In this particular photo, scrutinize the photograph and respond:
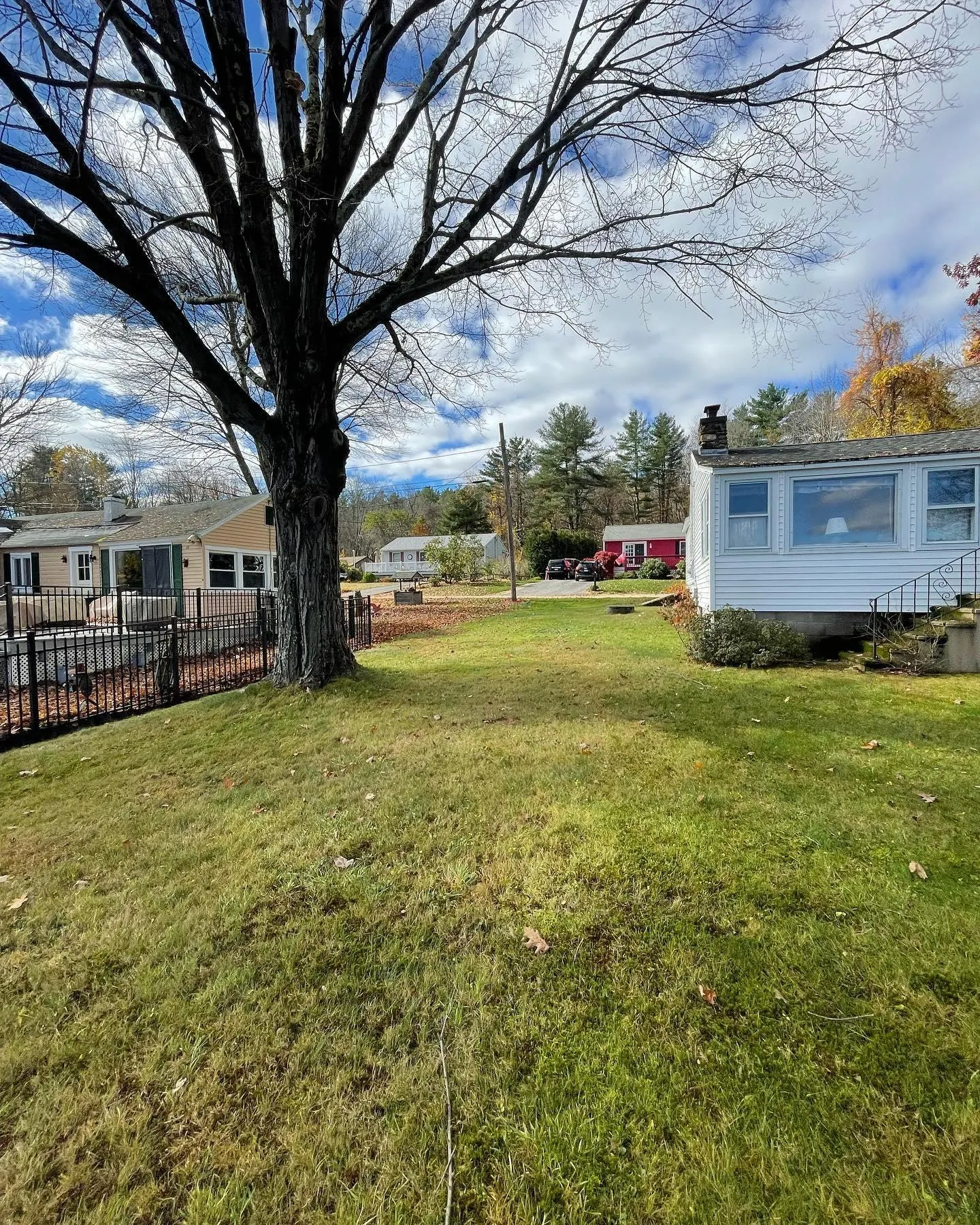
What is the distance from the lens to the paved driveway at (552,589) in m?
24.4

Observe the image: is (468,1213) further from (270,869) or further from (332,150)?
(332,150)

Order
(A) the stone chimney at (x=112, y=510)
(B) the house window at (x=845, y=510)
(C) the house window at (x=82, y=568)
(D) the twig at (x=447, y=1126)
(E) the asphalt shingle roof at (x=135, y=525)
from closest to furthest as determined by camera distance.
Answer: (D) the twig at (x=447, y=1126) < (B) the house window at (x=845, y=510) < (E) the asphalt shingle roof at (x=135, y=525) < (C) the house window at (x=82, y=568) < (A) the stone chimney at (x=112, y=510)

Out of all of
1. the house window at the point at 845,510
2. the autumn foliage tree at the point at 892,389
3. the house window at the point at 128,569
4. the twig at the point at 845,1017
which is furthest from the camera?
the house window at the point at 128,569

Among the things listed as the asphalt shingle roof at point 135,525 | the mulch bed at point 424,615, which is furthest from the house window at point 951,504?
the asphalt shingle roof at point 135,525

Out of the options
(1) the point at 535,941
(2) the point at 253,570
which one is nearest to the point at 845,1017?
(1) the point at 535,941

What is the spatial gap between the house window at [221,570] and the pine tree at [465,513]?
2990 centimetres

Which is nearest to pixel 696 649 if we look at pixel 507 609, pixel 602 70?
pixel 602 70

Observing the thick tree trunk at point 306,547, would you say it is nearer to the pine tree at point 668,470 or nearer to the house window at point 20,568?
the house window at point 20,568

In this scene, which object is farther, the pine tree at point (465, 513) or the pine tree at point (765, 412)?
the pine tree at point (465, 513)

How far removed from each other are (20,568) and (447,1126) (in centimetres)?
3124

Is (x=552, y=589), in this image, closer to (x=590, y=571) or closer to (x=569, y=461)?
(x=590, y=571)

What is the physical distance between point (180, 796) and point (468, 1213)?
3.53 metres

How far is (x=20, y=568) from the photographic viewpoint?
23.7 m

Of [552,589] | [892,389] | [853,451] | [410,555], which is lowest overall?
[552,589]
